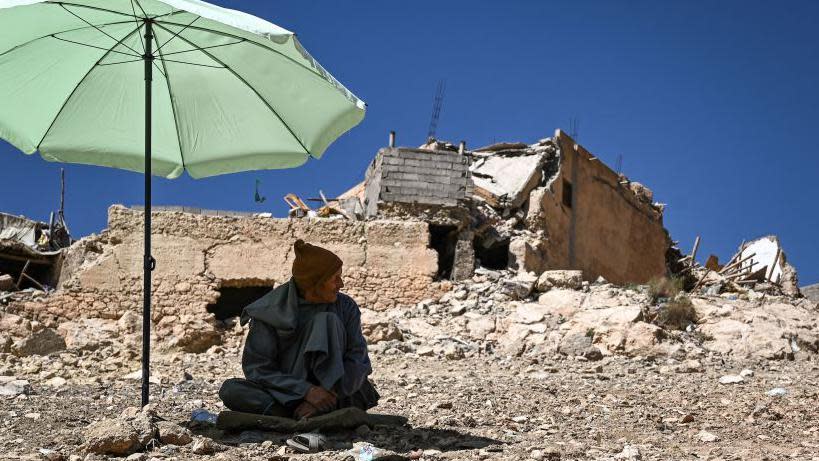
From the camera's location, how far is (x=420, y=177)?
15633mm

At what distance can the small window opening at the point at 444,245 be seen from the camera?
15.2 m

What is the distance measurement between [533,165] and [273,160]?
1147 centimetres

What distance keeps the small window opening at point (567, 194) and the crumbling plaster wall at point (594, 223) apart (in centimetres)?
4

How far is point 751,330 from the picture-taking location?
1126 centimetres

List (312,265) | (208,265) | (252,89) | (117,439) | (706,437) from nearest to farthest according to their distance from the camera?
(117,439) < (312,265) < (706,437) < (252,89) < (208,265)

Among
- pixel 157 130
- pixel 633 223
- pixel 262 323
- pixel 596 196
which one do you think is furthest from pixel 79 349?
pixel 633 223

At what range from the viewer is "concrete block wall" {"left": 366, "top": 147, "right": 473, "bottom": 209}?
15.4 m

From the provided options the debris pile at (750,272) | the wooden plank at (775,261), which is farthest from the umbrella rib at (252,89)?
the wooden plank at (775,261)

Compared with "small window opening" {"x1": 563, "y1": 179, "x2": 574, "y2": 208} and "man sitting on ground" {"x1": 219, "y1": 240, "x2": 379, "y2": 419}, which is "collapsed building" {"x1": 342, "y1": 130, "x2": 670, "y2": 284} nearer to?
"small window opening" {"x1": 563, "y1": 179, "x2": 574, "y2": 208}

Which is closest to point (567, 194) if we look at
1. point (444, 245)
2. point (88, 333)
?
point (444, 245)

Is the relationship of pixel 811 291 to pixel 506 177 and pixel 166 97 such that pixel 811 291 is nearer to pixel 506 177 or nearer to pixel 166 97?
pixel 506 177

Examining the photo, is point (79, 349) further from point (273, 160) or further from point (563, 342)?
point (273, 160)

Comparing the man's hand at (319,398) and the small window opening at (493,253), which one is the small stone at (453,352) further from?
the man's hand at (319,398)

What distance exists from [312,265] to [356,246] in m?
9.63
